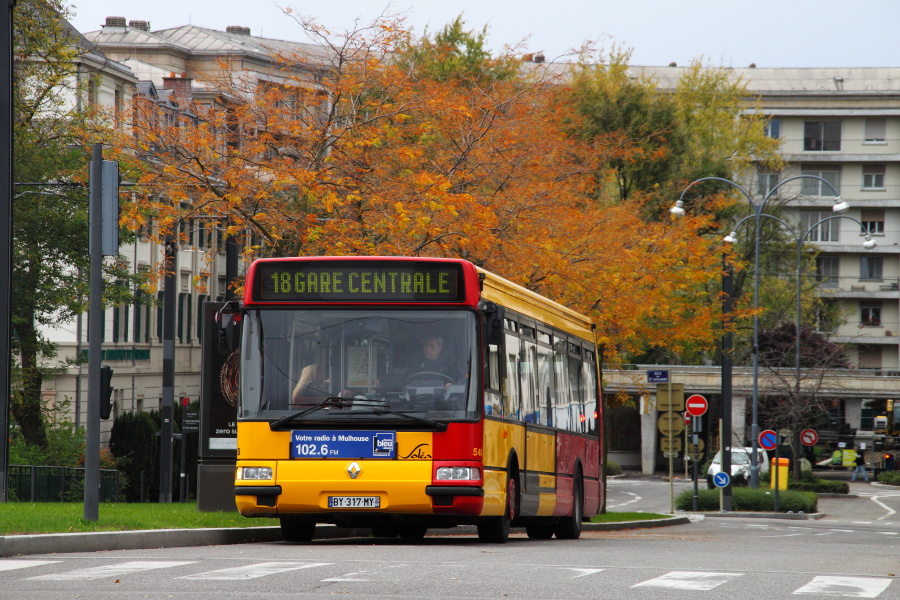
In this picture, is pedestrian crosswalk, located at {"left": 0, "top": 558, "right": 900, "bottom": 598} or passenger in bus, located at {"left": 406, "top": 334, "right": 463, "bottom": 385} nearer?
pedestrian crosswalk, located at {"left": 0, "top": 558, "right": 900, "bottom": 598}

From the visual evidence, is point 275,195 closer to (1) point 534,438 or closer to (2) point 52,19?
(1) point 534,438

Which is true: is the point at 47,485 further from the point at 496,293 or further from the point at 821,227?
the point at 821,227

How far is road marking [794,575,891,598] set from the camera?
32.6ft

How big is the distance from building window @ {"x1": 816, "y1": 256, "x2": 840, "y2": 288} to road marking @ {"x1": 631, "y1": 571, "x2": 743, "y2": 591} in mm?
84290

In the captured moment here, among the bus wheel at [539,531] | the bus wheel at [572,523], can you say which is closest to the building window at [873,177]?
the bus wheel at [572,523]

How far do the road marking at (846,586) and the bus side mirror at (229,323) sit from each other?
617 centimetres

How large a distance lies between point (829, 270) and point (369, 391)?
274 feet

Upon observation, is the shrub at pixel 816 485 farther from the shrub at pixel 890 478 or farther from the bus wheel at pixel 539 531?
the bus wheel at pixel 539 531

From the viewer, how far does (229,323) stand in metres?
14.9

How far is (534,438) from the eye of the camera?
17.5 meters

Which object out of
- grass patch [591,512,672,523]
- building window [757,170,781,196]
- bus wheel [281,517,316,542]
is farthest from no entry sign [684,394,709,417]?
building window [757,170,781,196]

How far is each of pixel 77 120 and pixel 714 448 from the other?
49084 millimetres

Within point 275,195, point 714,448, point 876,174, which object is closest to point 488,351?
point 275,195

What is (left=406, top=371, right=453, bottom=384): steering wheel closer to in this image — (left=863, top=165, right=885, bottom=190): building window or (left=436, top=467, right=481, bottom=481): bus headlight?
(left=436, top=467, right=481, bottom=481): bus headlight
